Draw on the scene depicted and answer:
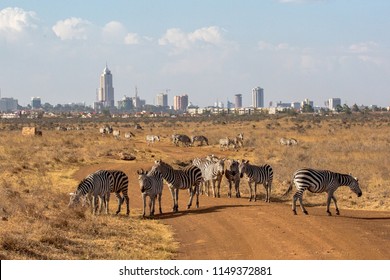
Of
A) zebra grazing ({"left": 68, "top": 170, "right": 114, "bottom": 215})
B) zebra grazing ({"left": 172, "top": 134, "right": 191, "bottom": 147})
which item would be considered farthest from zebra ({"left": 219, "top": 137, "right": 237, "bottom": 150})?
zebra grazing ({"left": 68, "top": 170, "right": 114, "bottom": 215})

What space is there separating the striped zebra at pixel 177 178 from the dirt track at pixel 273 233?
2.16 feet

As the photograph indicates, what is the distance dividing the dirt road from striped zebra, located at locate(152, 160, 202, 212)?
663 millimetres

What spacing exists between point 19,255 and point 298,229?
26.3 ft

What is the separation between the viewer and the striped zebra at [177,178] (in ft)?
74.7

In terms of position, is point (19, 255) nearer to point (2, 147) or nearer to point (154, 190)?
point (154, 190)

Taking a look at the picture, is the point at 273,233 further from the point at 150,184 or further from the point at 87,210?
the point at 87,210

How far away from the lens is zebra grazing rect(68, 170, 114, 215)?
2131cm

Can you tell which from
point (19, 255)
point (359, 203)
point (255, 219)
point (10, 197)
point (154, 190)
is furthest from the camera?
point (359, 203)

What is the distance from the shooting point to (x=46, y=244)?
1555cm

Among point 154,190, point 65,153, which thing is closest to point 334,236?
point 154,190

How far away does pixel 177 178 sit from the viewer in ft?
76.6

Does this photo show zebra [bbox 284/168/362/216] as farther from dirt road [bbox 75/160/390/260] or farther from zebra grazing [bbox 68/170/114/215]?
zebra grazing [bbox 68/170/114/215]

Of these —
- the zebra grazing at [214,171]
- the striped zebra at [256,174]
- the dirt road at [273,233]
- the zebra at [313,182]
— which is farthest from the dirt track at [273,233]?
the zebra grazing at [214,171]

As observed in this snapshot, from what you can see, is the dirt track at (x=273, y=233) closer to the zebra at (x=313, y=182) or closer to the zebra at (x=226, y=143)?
the zebra at (x=313, y=182)
